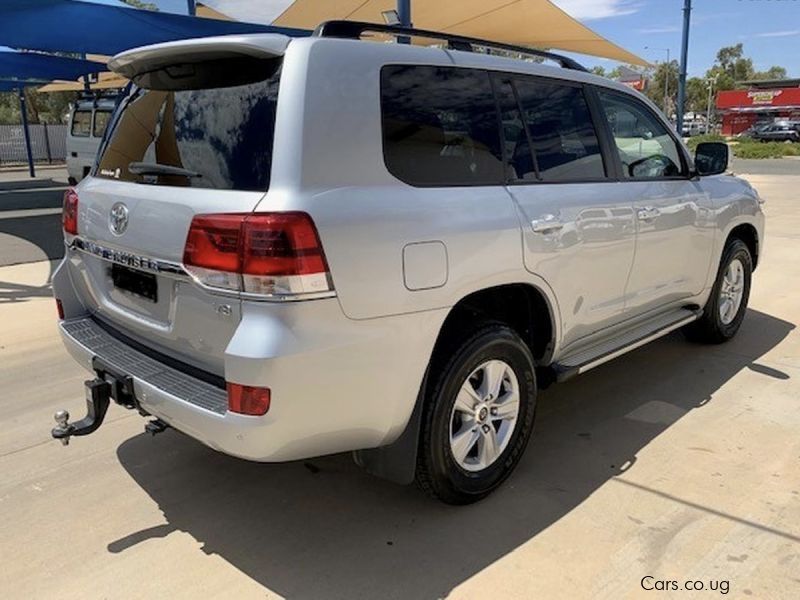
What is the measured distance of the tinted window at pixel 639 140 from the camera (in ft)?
13.2

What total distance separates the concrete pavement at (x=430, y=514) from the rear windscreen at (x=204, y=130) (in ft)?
4.79

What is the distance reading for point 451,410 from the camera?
2881mm

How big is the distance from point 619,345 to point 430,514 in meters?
1.51

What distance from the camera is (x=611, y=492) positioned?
3240 mm

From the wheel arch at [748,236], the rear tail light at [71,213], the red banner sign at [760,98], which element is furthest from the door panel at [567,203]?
the red banner sign at [760,98]

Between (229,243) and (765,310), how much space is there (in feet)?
18.7

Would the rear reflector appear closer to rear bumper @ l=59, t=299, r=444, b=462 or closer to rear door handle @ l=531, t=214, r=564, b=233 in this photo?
rear bumper @ l=59, t=299, r=444, b=462

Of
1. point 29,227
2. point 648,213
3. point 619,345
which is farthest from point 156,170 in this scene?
point 29,227

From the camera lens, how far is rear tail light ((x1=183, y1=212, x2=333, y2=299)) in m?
2.32

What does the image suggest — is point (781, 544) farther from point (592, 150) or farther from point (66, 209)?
point (66, 209)

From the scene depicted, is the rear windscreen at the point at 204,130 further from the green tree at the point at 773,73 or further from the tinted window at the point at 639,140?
the green tree at the point at 773,73

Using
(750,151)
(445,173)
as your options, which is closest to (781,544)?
(445,173)

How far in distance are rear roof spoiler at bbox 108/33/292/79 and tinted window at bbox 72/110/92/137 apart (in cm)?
1489

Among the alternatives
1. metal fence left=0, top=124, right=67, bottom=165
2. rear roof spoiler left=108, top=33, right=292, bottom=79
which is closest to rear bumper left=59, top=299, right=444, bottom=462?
rear roof spoiler left=108, top=33, right=292, bottom=79
